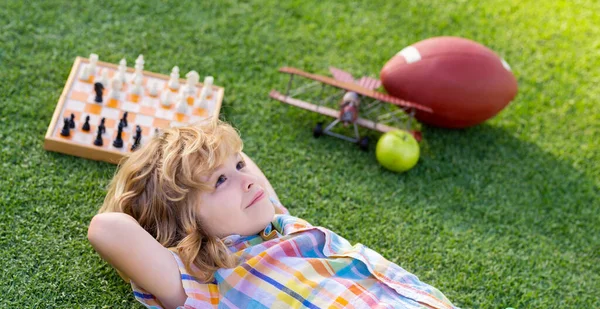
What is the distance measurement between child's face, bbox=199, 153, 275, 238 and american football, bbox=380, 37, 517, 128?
1.11m

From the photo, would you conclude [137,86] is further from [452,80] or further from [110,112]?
[452,80]

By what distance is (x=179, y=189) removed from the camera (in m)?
1.94

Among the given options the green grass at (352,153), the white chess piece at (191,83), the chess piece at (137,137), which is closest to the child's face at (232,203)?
the green grass at (352,153)

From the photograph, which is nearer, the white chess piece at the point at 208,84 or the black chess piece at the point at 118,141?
the black chess piece at the point at 118,141

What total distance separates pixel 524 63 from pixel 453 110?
2.81 ft

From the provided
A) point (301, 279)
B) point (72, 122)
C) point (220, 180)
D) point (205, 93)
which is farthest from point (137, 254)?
point (205, 93)

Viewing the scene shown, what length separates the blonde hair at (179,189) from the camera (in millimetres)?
1956

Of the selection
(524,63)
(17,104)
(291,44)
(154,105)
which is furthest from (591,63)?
(17,104)

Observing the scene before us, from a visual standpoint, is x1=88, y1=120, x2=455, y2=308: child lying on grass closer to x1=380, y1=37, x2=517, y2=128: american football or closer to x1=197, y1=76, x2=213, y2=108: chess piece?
x1=197, y1=76, x2=213, y2=108: chess piece

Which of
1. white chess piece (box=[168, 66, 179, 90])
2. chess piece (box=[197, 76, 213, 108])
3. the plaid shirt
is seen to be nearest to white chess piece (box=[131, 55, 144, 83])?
white chess piece (box=[168, 66, 179, 90])

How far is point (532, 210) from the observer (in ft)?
9.11

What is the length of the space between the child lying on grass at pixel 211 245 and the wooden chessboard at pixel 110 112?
48 centimetres

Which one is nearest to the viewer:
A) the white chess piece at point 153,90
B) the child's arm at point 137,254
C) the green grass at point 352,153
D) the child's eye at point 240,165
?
the child's arm at point 137,254

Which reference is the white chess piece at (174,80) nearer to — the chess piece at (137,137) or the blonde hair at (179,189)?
the chess piece at (137,137)
